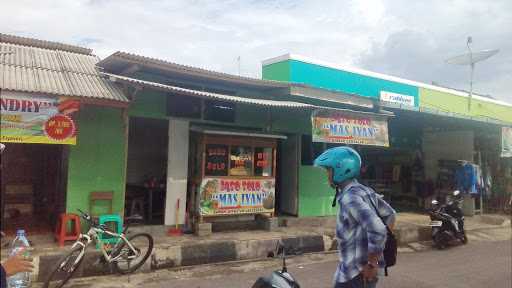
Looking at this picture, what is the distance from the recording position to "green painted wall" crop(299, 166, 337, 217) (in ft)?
35.8

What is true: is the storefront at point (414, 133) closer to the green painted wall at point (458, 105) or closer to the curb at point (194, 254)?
the green painted wall at point (458, 105)

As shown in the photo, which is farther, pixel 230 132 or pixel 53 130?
pixel 230 132

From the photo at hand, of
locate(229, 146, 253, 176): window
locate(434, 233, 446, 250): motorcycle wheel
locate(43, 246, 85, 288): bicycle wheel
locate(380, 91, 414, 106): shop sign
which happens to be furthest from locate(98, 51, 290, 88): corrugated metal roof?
locate(380, 91, 414, 106): shop sign

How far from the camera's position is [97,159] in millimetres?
8000

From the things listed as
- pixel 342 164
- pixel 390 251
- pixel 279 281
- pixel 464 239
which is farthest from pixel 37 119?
pixel 464 239

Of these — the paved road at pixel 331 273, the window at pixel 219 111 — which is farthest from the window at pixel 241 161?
the paved road at pixel 331 273

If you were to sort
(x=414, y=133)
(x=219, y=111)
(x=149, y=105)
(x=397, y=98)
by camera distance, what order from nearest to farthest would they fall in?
(x=149, y=105) < (x=219, y=111) < (x=397, y=98) < (x=414, y=133)

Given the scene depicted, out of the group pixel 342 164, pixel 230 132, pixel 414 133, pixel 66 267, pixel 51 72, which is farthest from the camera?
pixel 414 133

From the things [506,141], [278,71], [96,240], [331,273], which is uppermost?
[278,71]

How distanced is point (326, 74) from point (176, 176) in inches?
258

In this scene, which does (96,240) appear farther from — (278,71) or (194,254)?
(278,71)

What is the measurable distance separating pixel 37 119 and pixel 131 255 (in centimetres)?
261

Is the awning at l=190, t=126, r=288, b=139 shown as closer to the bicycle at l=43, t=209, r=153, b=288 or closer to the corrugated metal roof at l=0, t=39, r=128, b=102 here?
the corrugated metal roof at l=0, t=39, r=128, b=102

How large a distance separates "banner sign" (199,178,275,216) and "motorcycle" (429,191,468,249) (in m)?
3.84
